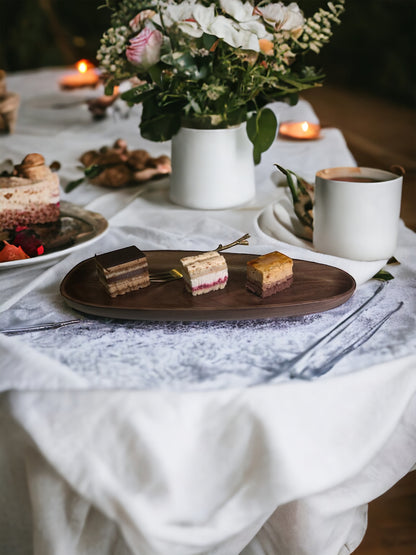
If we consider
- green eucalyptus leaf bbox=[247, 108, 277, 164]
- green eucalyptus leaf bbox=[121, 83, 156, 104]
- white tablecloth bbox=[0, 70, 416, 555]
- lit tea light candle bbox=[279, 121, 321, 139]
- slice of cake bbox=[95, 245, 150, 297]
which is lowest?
white tablecloth bbox=[0, 70, 416, 555]

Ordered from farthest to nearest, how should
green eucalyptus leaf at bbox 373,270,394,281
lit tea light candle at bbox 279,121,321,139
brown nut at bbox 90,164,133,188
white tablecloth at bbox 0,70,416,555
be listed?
lit tea light candle at bbox 279,121,321,139, brown nut at bbox 90,164,133,188, green eucalyptus leaf at bbox 373,270,394,281, white tablecloth at bbox 0,70,416,555

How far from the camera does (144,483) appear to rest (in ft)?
1.82

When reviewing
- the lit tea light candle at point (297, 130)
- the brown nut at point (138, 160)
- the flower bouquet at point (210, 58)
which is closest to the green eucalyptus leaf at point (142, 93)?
the flower bouquet at point (210, 58)

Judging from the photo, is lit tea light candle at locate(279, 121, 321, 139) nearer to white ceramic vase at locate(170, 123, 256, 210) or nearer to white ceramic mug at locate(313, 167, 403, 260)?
white ceramic vase at locate(170, 123, 256, 210)

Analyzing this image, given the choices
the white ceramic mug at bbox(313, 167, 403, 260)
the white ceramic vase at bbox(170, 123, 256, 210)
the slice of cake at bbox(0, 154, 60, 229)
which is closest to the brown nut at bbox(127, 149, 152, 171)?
the white ceramic vase at bbox(170, 123, 256, 210)

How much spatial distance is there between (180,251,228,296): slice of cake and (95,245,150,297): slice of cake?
5 cm

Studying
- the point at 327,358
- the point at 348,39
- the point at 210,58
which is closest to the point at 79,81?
the point at 210,58

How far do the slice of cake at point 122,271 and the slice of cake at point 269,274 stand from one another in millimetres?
133

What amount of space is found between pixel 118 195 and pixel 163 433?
77 cm

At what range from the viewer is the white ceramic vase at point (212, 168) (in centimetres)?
104

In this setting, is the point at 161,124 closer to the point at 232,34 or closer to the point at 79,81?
the point at 232,34

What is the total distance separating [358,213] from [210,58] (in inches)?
14.2

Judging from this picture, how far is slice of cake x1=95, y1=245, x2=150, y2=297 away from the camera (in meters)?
0.69

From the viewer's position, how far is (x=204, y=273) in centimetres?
69
